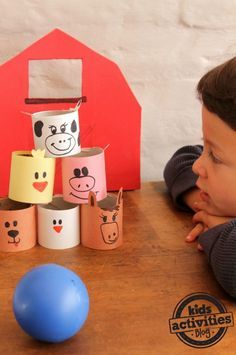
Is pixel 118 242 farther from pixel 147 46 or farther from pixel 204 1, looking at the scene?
pixel 204 1

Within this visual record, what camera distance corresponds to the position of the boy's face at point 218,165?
833 millimetres

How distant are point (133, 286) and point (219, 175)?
24 cm

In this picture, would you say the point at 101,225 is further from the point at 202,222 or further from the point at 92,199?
the point at 202,222

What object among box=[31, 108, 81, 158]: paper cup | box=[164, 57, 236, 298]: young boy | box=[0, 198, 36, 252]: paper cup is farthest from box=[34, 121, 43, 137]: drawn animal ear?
box=[164, 57, 236, 298]: young boy

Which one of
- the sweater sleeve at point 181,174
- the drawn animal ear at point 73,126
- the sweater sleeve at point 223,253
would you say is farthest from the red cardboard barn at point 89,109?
the sweater sleeve at point 223,253

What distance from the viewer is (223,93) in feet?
2.70

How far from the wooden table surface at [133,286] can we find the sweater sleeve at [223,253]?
0.07 feet

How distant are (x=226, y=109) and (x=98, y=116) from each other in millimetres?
335

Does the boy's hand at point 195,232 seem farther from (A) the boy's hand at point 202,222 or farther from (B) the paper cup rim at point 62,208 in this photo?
(B) the paper cup rim at point 62,208

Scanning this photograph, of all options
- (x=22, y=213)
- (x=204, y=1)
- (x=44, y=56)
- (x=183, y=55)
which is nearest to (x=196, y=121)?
(x=183, y=55)

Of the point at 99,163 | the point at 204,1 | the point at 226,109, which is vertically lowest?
the point at 99,163

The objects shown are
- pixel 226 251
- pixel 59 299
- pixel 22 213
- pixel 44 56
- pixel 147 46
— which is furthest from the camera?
pixel 147 46

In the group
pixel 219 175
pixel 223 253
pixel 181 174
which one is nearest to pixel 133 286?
pixel 223 253

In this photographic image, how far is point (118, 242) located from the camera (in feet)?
2.89
